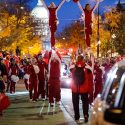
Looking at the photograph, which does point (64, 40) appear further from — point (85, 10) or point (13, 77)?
point (85, 10)

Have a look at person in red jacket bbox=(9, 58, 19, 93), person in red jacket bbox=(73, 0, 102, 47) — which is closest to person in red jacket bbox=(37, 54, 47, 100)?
person in red jacket bbox=(73, 0, 102, 47)

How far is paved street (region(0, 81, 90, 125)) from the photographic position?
15.0 m

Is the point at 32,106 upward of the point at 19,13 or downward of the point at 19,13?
downward

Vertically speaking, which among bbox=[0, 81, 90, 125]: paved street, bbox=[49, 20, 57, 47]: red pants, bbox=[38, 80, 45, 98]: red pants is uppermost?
bbox=[49, 20, 57, 47]: red pants

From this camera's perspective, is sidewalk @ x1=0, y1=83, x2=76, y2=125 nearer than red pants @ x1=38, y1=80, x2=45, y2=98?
Yes

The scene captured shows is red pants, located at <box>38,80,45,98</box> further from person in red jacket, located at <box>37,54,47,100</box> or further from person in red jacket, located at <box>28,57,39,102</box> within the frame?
person in red jacket, located at <box>28,57,39,102</box>

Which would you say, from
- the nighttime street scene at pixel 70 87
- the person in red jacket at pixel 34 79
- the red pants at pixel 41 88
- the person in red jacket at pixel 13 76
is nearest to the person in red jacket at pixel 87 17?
the nighttime street scene at pixel 70 87

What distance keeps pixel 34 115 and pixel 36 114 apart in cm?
33

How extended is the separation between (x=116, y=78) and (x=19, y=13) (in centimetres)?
5121

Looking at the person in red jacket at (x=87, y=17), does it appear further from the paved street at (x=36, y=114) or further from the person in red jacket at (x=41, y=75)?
the person in red jacket at (x=41, y=75)

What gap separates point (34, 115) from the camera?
55.2 ft

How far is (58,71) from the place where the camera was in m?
20.1

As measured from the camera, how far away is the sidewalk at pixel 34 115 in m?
15.0

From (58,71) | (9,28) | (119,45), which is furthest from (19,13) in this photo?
(58,71)
